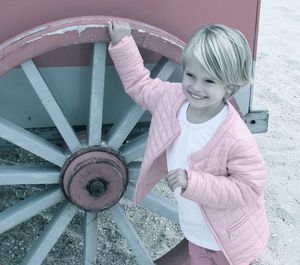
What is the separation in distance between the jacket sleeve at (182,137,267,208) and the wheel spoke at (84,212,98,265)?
58 cm

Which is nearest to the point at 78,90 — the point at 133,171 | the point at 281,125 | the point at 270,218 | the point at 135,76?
the point at 135,76

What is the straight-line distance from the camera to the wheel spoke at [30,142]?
210cm

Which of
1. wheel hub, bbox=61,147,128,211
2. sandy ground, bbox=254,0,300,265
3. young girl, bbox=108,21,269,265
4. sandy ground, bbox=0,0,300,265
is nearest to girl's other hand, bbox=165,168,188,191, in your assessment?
young girl, bbox=108,21,269,265

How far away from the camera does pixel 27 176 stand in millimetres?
2156

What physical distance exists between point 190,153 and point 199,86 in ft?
0.73

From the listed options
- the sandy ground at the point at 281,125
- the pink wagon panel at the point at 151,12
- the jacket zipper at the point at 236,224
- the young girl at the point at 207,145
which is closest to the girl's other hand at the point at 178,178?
the young girl at the point at 207,145

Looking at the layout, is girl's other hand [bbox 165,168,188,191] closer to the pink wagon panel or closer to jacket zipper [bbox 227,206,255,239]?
jacket zipper [bbox 227,206,255,239]

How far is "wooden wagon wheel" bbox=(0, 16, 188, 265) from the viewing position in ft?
6.59

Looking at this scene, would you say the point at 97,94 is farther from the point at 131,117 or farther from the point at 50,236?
the point at 50,236

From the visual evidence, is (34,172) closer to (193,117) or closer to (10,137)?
(10,137)

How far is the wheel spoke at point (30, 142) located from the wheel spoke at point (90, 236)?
0.27 metres

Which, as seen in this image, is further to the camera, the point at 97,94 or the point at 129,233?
the point at 129,233

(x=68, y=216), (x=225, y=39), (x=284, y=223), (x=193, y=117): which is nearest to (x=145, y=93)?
(x=193, y=117)

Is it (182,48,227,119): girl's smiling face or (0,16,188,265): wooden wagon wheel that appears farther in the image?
(0,16,188,265): wooden wagon wheel
